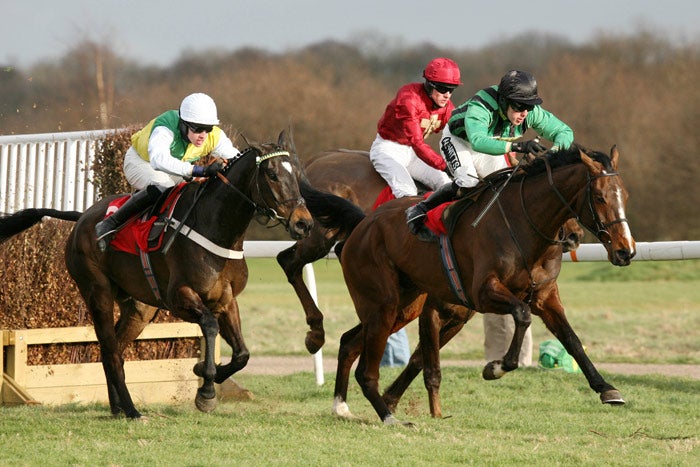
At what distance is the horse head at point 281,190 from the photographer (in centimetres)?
673

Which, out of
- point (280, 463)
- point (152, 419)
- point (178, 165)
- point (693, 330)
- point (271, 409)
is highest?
point (178, 165)

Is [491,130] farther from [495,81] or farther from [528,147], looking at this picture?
[495,81]

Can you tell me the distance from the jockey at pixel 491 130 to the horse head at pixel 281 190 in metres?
0.64

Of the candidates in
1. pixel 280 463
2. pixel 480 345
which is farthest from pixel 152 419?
pixel 480 345

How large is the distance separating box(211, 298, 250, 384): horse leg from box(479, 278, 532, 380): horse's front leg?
1616 millimetres

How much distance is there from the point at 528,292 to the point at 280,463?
1784 millimetres

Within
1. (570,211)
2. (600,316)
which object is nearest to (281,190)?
(570,211)

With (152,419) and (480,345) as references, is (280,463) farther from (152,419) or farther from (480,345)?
(480,345)

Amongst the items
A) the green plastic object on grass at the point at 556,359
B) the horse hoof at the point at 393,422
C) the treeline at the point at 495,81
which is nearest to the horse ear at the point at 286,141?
the horse hoof at the point at 393,422

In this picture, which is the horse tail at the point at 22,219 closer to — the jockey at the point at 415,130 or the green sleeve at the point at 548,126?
the jockey at the point at 415,130

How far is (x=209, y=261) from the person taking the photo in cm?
699

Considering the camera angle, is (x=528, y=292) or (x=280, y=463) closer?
(x=280, y=463)

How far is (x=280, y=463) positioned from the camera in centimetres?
536

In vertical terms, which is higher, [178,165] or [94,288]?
[178,165]
